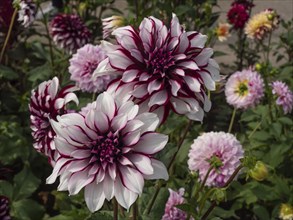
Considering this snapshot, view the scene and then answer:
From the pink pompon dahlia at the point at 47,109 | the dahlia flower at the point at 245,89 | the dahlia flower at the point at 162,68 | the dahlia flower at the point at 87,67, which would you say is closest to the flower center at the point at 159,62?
the dahlia flower at the point at 162,68

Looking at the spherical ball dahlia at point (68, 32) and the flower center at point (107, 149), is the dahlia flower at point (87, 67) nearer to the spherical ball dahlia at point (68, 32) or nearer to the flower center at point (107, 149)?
the spherical ball dahlia at point (68, 32)

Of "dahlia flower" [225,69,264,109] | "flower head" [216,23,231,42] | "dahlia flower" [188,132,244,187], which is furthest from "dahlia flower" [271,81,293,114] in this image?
"flower head" [216,23,231,42]

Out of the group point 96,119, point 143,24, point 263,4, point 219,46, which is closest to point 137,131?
point 96,119

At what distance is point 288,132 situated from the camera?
227cm

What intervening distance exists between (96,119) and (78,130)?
0.11ft

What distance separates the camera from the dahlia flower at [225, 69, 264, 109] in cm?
221

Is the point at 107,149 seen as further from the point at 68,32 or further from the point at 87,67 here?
the point at 68,32

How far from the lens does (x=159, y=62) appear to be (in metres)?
0.97

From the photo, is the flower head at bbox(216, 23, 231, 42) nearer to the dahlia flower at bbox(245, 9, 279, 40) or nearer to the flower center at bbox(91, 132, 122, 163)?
→ the dahlia flower at bbox(245, 9, 279, 40)

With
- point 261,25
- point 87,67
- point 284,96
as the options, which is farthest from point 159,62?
point 261,25

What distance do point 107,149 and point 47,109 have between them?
0.96ft

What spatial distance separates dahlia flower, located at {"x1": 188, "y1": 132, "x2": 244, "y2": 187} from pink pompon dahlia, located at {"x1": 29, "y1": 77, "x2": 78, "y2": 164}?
58cm

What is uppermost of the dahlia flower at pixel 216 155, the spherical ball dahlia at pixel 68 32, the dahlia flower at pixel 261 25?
the dahlia flower at pixel 216 155

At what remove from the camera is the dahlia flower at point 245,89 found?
2.21 metres
